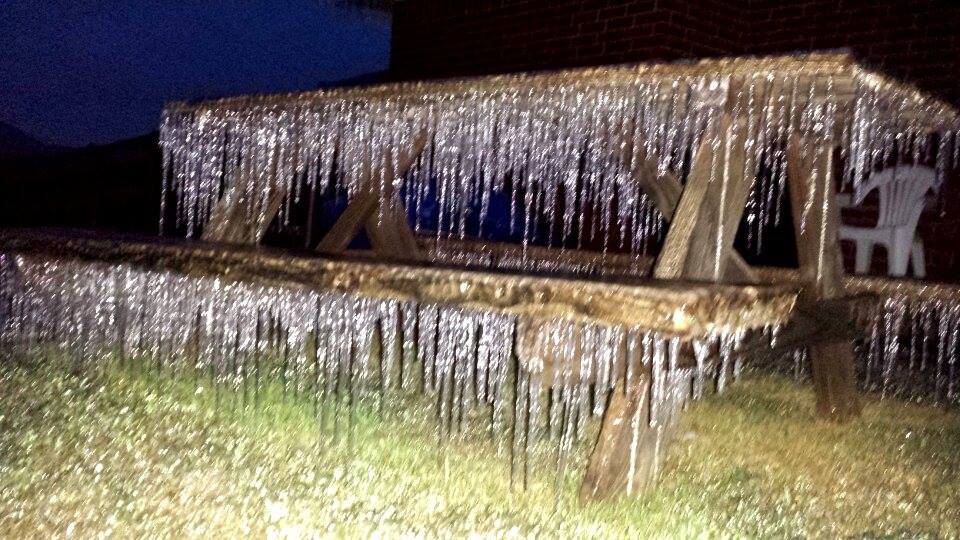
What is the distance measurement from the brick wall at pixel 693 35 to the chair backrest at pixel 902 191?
0.14 meters

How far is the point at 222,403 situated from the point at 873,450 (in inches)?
143

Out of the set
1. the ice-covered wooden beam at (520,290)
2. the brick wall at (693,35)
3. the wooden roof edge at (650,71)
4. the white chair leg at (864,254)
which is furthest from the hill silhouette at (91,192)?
the white chair leg at (864,254)

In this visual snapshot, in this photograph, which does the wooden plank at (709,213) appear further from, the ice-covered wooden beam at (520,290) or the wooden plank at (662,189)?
the wooden plank at (662,189)

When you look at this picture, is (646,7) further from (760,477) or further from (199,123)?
(760,477)

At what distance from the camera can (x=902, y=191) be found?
22.4 ft

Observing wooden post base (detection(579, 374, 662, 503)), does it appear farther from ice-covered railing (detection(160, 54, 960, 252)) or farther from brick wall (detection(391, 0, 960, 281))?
brick wall (detection(391, 0, 960, 281))

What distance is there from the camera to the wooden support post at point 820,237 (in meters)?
4.43

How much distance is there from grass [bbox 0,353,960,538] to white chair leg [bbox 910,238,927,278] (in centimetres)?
226

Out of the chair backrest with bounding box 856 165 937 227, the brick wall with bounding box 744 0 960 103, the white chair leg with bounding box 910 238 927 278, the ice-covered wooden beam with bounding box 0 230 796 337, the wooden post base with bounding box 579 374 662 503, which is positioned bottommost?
the wooden post base with bounding box 579 374 662 503

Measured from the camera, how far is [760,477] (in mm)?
3951

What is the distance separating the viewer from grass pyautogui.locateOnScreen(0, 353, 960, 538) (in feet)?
10.6

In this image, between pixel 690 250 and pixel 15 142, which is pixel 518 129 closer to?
pixel 690 250

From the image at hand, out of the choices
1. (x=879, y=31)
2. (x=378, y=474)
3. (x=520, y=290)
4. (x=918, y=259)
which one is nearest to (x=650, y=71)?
(x=520, y=290)

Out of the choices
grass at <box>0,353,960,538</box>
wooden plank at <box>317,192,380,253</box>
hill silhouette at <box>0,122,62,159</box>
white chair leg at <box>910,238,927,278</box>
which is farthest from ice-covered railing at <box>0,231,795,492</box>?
hill silhouette at <box>0,122,62,159</box>
